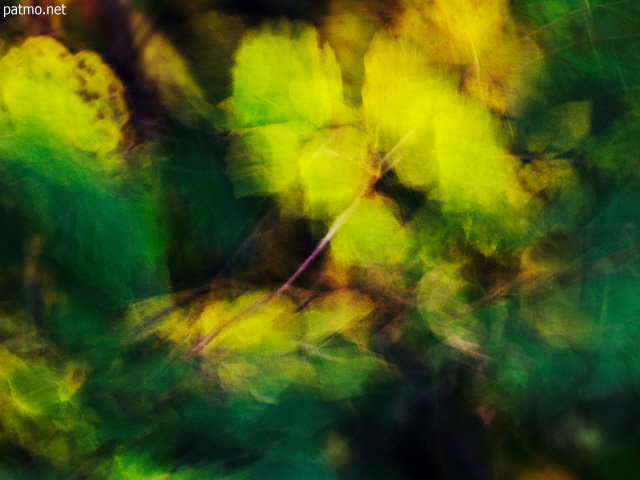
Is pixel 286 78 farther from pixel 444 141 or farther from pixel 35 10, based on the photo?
pixel 35 10

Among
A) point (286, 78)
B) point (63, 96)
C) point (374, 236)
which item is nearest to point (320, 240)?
point (374, 236)

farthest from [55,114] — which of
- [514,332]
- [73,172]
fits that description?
[514,332]

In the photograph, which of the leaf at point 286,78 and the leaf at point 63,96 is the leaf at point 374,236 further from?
the leaf at point 63,96

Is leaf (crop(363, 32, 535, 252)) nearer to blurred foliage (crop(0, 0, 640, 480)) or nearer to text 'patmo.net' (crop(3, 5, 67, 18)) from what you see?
blurred foliage (crop(0, 0, 640, 480))

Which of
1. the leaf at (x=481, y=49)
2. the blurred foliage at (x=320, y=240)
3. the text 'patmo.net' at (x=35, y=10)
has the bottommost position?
the blurred foliage at (x=320, y=240)

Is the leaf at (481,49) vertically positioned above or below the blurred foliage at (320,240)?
above

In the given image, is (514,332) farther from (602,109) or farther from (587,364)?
(602,109)

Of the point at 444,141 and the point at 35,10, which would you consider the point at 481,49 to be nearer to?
the point at 444,141

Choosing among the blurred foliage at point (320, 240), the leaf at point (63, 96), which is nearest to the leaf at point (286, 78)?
the blurred foliage at point (320, 240)

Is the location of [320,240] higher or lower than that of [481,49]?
lower
